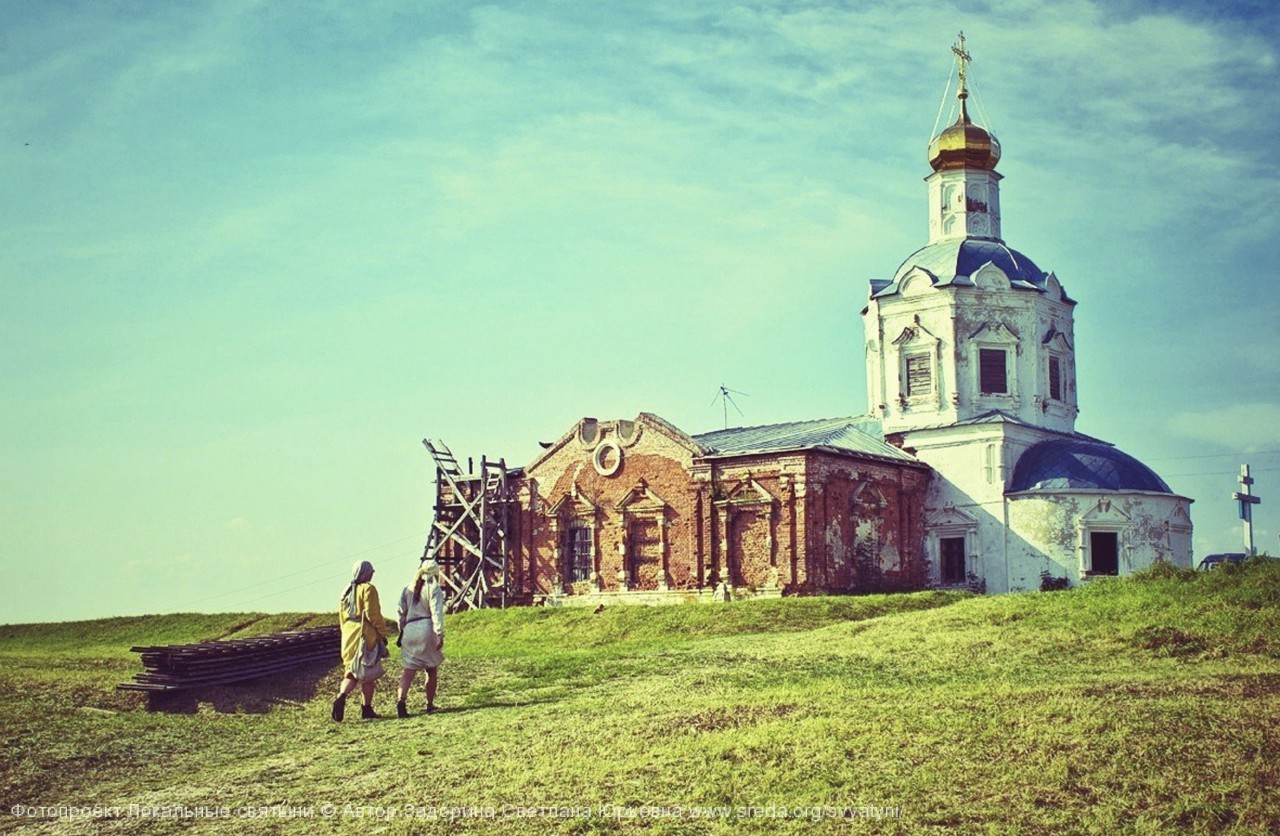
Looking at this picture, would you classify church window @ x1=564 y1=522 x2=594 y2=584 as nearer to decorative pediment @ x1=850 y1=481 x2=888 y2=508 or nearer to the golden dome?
decorative pediment @ x1=850 y1=481 x2=888 y2=508

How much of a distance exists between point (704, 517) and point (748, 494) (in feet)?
4.53

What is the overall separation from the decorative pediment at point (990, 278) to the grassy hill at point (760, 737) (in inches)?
645

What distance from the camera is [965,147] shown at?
38344 millimetres

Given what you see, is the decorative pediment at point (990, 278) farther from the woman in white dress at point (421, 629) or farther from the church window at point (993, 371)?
the woman in white dress at point (421, 629)

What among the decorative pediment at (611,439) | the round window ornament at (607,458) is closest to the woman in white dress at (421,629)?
the decorative pediment at (611,439)

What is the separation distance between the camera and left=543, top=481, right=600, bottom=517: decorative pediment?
Answer: 35188 millimetres

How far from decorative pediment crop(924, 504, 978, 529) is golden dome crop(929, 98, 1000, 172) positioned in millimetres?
10497

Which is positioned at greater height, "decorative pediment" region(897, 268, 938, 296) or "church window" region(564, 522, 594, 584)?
"decorative pediment" region(897, 268, 938, 296)

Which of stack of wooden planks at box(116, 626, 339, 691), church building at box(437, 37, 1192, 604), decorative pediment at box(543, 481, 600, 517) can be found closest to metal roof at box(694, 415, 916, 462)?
church building at box(437, 37, 1192, 604)

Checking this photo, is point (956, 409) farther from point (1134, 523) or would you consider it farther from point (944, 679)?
point (944, 679)

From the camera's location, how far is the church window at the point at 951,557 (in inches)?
1373

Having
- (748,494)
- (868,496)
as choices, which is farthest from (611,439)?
(868,496)

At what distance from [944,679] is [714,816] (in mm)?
6366

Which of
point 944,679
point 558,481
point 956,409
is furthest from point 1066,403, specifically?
point 944,679
